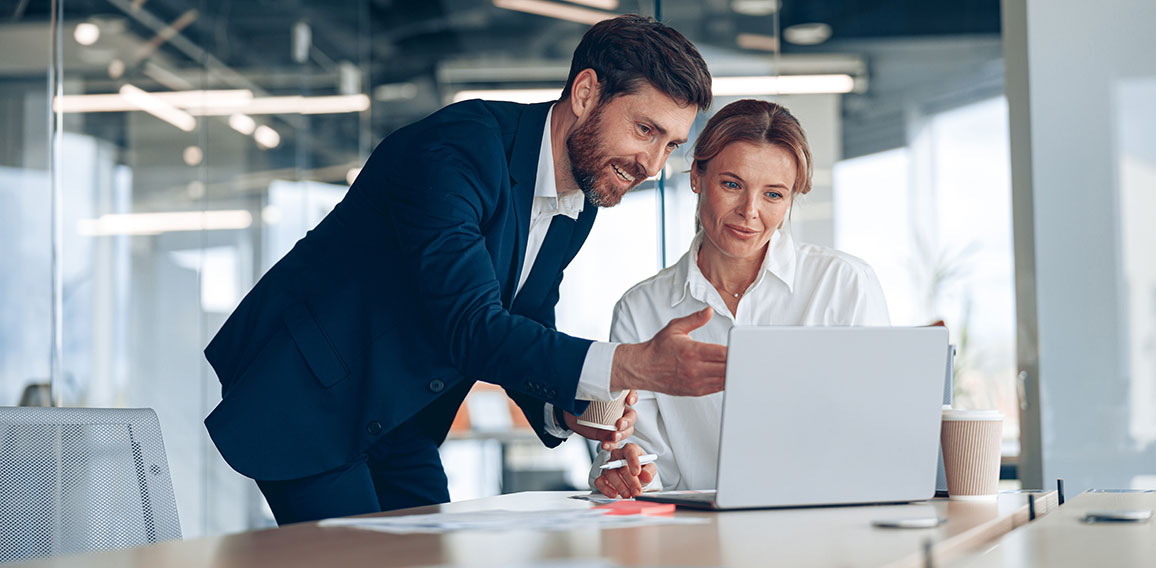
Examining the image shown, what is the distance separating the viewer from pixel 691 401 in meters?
1.98

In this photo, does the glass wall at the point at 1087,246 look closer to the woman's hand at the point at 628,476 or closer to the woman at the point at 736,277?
the woman at the point at 736,277

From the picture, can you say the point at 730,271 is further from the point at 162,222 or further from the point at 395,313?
the point at 162,222

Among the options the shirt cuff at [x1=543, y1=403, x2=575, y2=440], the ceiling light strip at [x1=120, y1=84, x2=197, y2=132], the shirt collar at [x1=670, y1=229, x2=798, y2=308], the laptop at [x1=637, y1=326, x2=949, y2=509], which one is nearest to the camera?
the laptop at [x1=637, y1=326, x2=949, y2=509]

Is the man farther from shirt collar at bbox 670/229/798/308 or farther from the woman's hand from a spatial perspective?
shirt collar at bbox 670/229/798/308

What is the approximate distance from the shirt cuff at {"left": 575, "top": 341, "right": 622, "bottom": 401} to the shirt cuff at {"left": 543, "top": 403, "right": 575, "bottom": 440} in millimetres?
377

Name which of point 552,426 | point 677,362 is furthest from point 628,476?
point 677,362

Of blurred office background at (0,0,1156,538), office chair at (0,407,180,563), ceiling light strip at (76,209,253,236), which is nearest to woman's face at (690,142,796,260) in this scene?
blurred office background at (0,0,1156,538)

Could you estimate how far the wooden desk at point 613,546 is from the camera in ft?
3.19

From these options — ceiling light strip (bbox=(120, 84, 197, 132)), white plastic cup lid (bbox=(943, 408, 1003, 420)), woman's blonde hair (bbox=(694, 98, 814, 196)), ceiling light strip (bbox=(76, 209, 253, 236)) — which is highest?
ceiling light strip (bbox=(120, 84, 197, 132))

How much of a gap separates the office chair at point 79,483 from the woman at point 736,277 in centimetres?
73

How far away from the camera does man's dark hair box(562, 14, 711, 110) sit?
1873 millimetres

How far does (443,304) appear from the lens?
1.60m

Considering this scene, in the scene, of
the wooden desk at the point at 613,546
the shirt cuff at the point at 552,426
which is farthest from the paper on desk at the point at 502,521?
the shirt cuff at the point at 552,426

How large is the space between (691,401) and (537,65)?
5044 millimetres
